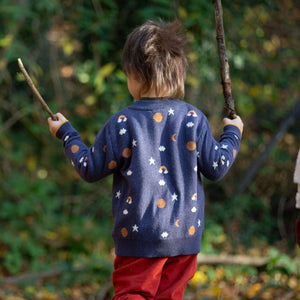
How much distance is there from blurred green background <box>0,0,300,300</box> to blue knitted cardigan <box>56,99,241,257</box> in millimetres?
1837

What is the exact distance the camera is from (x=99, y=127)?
4.20 metres

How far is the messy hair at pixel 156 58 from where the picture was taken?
1854 mm

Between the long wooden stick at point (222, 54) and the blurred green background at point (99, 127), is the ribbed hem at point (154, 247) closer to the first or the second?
the long wooden stick at point (222, 54)

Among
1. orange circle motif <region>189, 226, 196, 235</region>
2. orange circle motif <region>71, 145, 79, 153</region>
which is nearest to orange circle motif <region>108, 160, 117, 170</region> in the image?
orange circle motif <region>71, 145, 79, 153</region>

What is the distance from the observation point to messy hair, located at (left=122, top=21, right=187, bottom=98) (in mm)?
1854

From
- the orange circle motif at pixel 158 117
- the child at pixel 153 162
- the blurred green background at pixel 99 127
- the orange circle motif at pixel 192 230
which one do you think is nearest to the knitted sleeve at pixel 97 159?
the child at pixel 153 162

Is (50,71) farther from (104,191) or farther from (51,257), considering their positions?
(51,257)

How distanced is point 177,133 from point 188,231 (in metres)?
0.41

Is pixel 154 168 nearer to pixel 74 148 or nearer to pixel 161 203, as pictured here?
pixel 161 203

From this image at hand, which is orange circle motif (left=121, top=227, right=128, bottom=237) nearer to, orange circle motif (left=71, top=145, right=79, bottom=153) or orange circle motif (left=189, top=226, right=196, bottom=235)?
orange circle motif (left=189, top=226, right=196, bottom=235)


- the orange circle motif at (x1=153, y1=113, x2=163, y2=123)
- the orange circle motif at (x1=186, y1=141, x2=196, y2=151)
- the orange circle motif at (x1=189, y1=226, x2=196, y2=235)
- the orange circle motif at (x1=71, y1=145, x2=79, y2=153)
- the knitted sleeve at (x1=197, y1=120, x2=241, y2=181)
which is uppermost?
the orange circle motif at (x1=153, y1=113, x2=163, y2=123)

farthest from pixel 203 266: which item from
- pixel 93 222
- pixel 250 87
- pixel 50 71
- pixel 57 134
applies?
pixel 57 134

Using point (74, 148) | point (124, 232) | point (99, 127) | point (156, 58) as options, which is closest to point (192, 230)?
point (124, 232)

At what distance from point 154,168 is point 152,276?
450 mm
